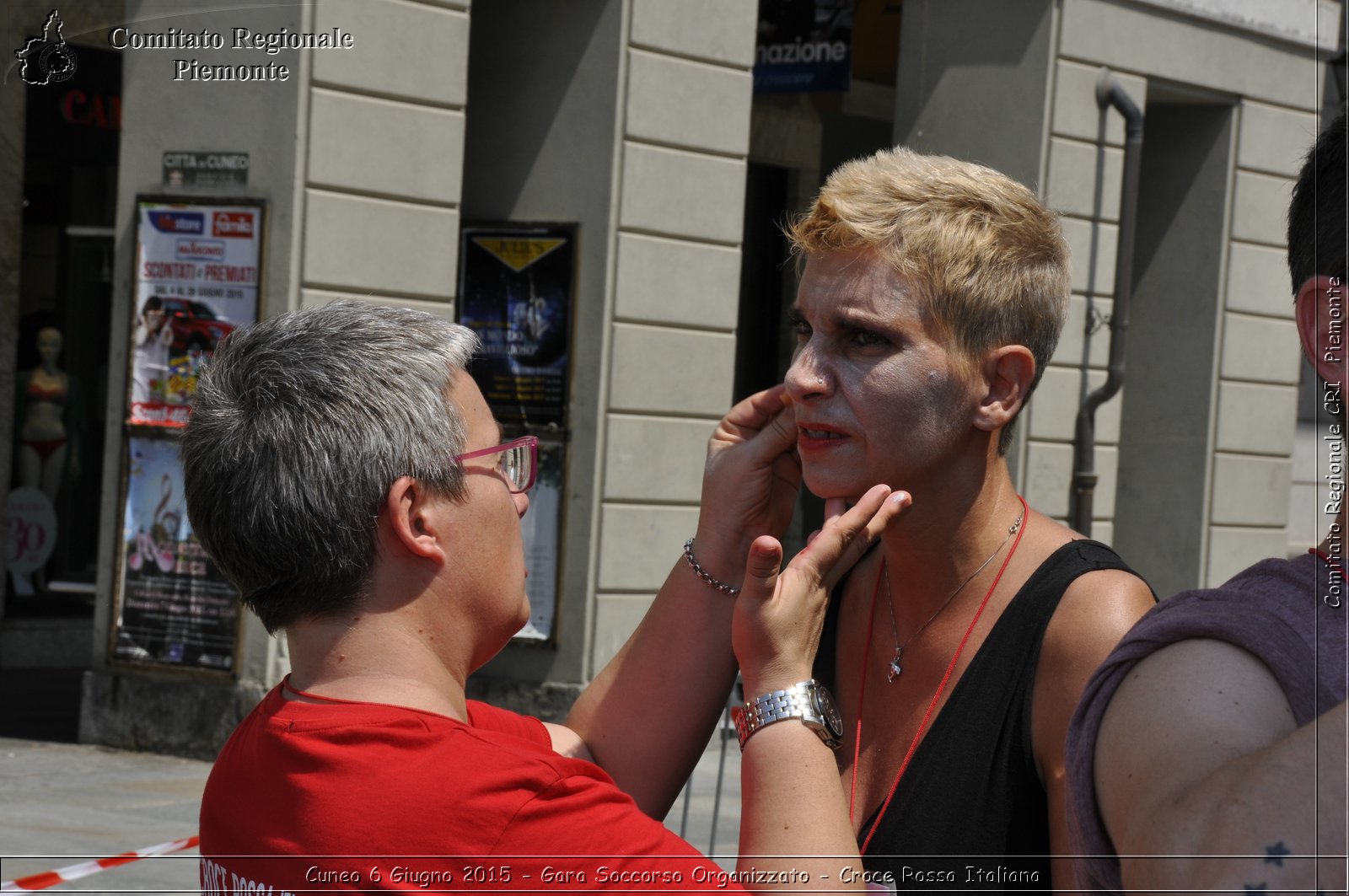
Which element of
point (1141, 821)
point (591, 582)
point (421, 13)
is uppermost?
point (421, 13)

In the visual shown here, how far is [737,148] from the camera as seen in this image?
9.22 metres

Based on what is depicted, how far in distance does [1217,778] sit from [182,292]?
714 cm

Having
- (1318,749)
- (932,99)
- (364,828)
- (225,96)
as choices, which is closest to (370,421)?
(364,828)

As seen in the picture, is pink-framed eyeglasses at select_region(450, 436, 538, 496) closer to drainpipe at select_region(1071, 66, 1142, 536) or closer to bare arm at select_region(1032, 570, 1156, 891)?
bare arm at select_region(1032, 570, 1156, 891)

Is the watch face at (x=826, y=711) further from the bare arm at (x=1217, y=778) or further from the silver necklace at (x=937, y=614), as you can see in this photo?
the bare arm at (x=1217, y=778)

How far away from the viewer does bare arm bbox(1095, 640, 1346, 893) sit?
1.25 metres

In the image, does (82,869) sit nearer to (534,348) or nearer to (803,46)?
(534,348)

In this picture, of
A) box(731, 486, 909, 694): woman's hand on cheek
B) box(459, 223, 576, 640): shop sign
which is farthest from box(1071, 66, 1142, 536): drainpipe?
box(731, 486, 909, 694): woman's hand on cheek

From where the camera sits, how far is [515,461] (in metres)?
2.21

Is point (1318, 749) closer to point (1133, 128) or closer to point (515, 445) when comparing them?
point (515, 445)

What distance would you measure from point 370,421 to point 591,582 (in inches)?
265

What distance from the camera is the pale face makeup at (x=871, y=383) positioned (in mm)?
2404

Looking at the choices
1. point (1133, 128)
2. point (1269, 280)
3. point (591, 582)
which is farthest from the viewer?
point (1269, 280)

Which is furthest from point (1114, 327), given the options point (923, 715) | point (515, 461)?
point (515, 461)
